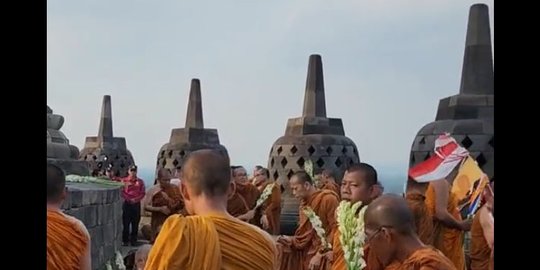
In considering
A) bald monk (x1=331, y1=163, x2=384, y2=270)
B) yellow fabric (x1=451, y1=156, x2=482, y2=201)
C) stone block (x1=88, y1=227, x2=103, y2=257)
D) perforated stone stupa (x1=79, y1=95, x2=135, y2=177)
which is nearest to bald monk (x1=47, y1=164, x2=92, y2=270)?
bald monk (x1=331, y1=163, x2=384, y2=270)

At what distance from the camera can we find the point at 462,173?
4.46 meters

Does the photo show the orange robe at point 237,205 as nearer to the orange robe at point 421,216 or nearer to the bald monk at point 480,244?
the orange robe at point 421,216

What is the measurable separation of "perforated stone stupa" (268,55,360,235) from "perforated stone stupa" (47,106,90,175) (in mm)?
5395

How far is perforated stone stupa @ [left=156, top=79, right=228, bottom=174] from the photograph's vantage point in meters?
15.3

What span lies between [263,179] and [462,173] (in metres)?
6.53

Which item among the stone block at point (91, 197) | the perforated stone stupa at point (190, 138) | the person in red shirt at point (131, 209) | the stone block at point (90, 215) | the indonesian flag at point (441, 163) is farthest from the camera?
the perforated stone stupa at point (190, 138)

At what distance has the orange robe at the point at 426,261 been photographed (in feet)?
9.62

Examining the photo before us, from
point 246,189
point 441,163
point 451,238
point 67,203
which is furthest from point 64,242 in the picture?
point 246,189

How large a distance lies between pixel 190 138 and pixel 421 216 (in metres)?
10.4

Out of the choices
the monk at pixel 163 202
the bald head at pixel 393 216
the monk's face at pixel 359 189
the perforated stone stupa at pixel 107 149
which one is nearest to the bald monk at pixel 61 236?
the bald head at pixel 393 216

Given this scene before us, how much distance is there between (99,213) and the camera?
7.32 m

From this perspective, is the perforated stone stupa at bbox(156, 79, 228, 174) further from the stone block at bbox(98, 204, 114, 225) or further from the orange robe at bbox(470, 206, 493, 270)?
the orange robe at bbox(470, 206, 493, 270)
